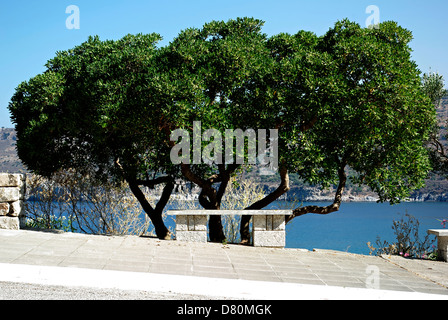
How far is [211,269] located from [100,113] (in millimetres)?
4698

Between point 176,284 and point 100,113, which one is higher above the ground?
point 100,113

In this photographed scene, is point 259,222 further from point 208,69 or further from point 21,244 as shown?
point 21,244

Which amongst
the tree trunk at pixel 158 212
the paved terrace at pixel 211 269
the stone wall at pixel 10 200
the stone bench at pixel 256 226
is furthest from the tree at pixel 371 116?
the stone wall at pixel 10 200

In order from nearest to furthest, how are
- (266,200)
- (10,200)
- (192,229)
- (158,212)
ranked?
(10,200)
(192,229)
(266,200)
(158,212)

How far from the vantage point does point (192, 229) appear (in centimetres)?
962

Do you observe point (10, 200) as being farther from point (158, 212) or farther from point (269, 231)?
point (269, 231)

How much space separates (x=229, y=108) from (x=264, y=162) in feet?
5.25

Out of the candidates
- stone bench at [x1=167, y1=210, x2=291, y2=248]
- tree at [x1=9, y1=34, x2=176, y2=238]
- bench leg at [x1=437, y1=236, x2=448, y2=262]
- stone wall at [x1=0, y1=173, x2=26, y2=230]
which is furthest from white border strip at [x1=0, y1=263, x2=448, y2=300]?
tree at [x1=9, y1=34, x2=176, y2=238]

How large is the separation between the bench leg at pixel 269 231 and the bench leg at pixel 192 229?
116 cm

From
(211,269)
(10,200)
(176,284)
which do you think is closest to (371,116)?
(211,269)
